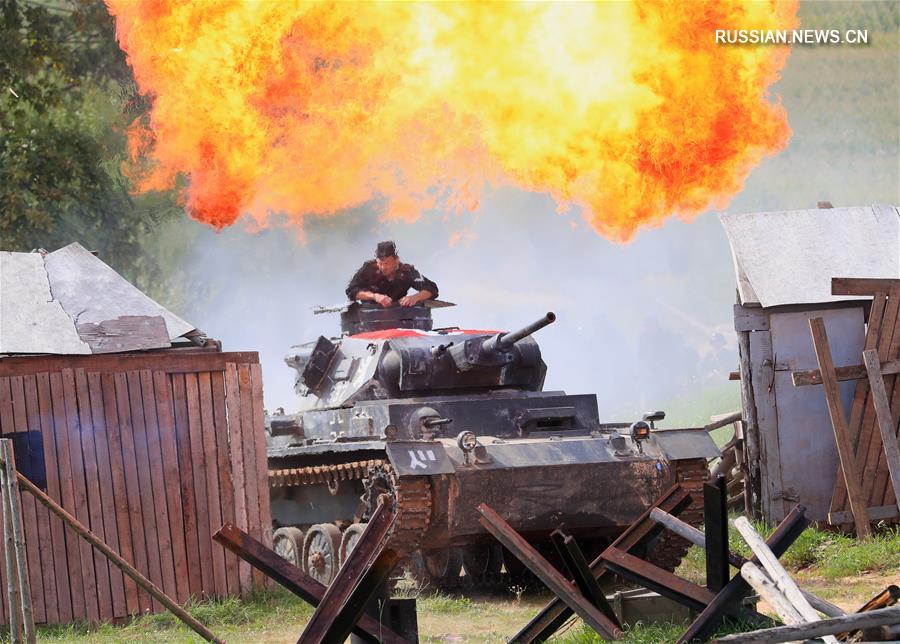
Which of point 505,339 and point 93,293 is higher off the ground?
point 93,293

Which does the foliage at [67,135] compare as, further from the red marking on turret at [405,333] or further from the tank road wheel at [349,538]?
the tank road wheel at [349,538]

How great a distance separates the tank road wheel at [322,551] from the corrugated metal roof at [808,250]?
5.31m

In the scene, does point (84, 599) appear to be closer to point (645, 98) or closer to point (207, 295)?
point (645, 98)

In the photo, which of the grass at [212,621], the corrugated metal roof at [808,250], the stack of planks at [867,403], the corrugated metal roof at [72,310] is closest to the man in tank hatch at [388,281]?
the corrugated metal roof at [72,310]

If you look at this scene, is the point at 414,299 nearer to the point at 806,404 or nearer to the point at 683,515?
the point at 683,515

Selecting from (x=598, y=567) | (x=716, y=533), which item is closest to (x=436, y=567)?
(x=598, y=567)

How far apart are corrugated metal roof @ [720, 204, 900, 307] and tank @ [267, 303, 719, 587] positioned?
8.42 feet

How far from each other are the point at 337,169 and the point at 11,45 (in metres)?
6.44

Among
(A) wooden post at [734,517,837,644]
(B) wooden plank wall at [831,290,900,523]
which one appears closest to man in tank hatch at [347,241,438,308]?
(B) wooden plank wall at [831,290,900,523]

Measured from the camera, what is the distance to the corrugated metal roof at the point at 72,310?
1210 centimetres

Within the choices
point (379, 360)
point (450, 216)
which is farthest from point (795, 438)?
point (450, 216)

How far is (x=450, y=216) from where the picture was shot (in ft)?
107

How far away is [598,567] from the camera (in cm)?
902

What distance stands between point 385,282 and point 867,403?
557cm
